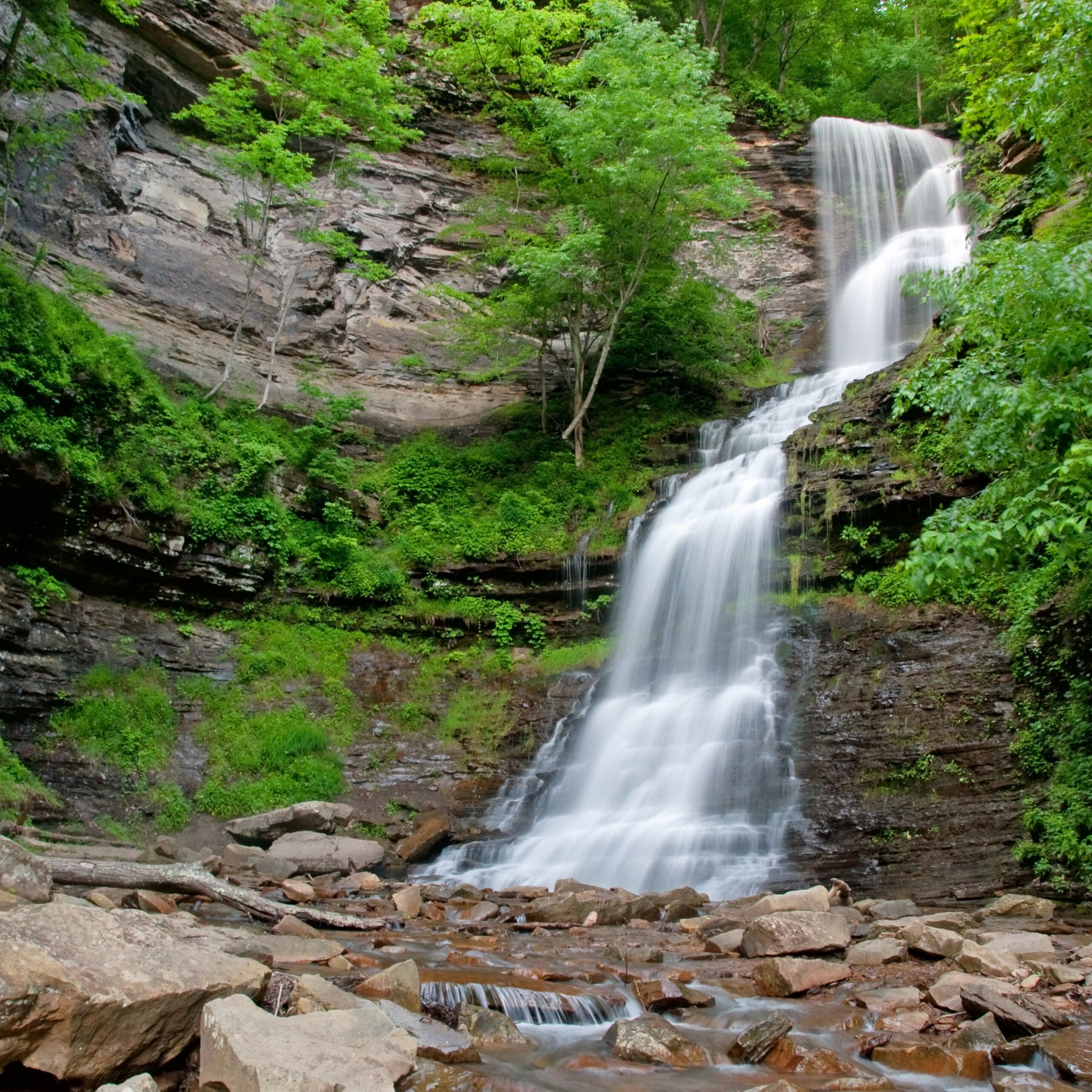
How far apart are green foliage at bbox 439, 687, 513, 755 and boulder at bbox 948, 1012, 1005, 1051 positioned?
1032cm

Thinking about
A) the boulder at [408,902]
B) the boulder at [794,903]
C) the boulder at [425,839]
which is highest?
the boulder at [794,903]

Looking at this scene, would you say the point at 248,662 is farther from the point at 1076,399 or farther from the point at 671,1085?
the point at 1076,399

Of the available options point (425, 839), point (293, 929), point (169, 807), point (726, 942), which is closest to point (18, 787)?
point (169, 807)

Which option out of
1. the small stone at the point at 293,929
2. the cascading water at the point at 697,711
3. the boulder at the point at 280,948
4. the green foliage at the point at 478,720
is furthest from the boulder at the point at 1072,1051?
the green foliage at the point at 478,720

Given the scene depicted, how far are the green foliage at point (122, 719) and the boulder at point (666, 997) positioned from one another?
947cm

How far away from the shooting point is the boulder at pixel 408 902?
8.62 m

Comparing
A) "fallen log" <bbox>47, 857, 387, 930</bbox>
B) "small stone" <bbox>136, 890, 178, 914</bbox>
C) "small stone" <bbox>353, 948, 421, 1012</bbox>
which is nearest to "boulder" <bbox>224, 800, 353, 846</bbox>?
"fallen log" <bbox>47, 857, 387, 930</bbox>

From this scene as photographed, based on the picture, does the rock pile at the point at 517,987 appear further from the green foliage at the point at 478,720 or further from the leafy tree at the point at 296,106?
the leafy tree at the point at 296,106

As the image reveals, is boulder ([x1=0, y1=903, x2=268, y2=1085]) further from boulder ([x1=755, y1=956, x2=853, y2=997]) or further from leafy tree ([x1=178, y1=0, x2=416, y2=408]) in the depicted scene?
leafy tree ([x1=178, y1=0, x2=416, y2=408])

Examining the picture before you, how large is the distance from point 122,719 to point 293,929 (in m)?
7.44

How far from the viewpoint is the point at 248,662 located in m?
15.0

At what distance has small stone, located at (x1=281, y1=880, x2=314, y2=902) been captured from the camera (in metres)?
8.71

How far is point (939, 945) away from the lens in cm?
645

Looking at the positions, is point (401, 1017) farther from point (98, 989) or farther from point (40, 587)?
point (40, 587)
